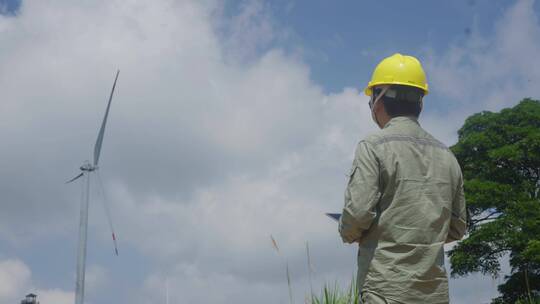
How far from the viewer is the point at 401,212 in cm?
379

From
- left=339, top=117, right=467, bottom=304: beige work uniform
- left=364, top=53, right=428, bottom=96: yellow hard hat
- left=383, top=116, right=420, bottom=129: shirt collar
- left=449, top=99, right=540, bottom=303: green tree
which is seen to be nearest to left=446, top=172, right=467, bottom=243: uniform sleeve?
left=339, top=117, right=467, bottom=304: beige work uniform

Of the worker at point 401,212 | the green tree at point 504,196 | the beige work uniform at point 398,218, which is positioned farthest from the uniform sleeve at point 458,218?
the green tree at point 504,196

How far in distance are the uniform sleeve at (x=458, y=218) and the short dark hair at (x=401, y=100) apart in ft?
1.64

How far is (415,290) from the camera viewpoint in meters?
3.68

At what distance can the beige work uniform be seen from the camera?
369 cm

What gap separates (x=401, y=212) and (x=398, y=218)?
0.13ft

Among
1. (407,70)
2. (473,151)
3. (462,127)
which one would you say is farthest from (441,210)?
(462,127)

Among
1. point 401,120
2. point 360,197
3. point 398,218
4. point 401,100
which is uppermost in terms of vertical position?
point 401,100

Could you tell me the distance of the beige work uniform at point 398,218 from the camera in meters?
3.69

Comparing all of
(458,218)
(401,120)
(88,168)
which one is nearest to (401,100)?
(401,120)

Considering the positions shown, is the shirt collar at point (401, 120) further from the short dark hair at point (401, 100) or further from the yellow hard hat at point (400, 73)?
the yellow hard hat at point (400, 73)

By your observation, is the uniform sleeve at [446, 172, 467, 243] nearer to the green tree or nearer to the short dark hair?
the short dark hair

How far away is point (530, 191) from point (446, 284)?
3159cm

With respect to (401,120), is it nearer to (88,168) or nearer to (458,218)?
(458,218)
